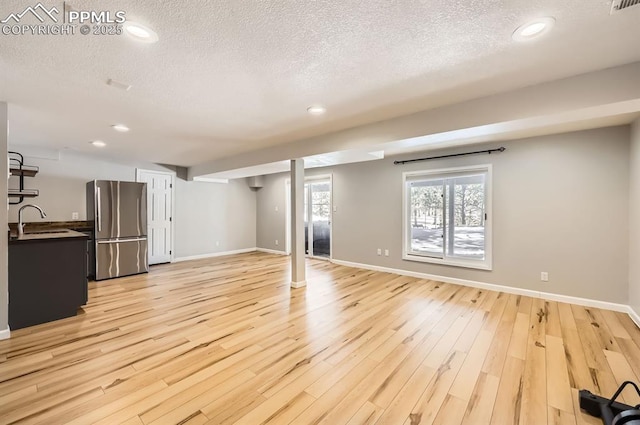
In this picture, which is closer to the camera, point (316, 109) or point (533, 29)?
point (533, 29)

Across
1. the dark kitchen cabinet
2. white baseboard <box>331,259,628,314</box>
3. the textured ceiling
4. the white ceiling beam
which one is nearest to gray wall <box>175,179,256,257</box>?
the dark kitchen cabinet

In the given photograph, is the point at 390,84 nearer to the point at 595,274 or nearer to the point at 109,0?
the point at 109,0

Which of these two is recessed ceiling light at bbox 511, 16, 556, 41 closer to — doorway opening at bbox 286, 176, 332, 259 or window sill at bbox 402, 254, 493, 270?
window sill at bbox 402, 254, 493, 270

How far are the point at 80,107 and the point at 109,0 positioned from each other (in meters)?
2.12

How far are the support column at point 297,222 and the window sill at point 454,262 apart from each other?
2.17 meters

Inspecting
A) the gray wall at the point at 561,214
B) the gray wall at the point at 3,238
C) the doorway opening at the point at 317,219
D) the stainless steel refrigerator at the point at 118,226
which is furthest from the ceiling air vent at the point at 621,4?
the stainless steel refrigerator at the point at 118,226

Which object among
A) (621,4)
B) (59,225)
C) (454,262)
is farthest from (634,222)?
(59,225)

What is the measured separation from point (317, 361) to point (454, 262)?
3.43 m

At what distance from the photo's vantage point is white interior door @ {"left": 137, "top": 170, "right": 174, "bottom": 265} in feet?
20.4

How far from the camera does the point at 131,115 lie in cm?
308

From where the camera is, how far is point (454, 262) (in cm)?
467

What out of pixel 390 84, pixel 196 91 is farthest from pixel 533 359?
pixel 196 91

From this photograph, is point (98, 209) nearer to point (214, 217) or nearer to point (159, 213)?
point (159, 213)

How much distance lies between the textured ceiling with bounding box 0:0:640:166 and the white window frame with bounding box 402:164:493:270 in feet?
7.28
